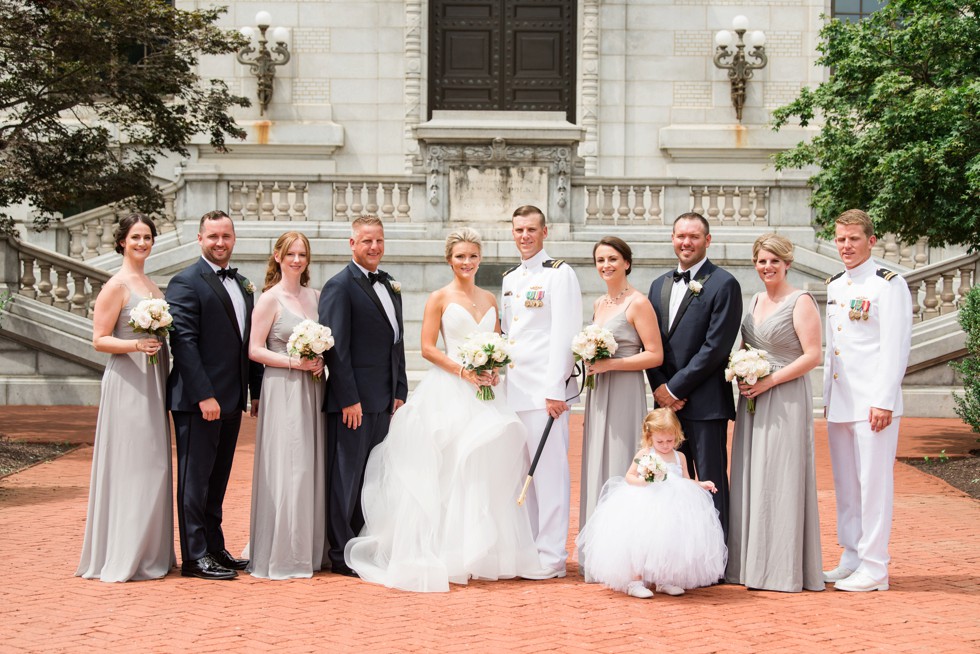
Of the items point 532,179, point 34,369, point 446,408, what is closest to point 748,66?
point 532,179

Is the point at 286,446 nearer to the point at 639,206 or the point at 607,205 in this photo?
the point at 607,205

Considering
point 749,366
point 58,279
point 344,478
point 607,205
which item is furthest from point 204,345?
point 607,205

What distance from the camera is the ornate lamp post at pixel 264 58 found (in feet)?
79.0

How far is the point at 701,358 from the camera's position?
24.7 feet

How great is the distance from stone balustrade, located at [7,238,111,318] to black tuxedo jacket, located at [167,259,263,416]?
9950mm

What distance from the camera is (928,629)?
21.1 feet

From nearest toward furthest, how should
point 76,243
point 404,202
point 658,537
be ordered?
point 658,537, point 404,202, point 76,243

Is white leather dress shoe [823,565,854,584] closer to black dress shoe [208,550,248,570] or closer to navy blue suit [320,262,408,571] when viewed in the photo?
navy blue suit [320,262,408,571]

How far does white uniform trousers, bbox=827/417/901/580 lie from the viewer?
289 inches

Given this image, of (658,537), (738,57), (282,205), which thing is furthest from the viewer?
(738,57)

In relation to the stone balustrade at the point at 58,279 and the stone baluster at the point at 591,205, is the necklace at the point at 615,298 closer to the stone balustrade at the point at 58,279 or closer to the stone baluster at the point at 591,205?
the stone baluster at the point at 591,205

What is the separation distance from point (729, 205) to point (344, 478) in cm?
1195

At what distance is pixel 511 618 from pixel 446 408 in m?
1.64

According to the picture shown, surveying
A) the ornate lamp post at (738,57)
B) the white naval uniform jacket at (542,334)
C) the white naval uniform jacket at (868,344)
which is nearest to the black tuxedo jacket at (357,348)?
the white naval uniform jacket at (542,334)
